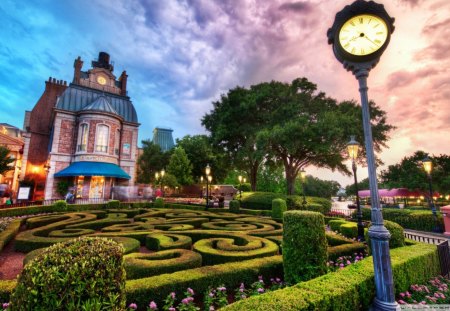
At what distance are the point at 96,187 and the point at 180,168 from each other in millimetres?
12962

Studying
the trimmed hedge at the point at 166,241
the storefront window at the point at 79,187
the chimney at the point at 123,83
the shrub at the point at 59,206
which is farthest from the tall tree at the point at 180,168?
the trimmed hedge at the point at 166,241

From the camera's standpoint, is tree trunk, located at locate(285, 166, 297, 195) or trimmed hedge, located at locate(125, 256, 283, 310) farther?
tree trunk, located at locate(285, 166, 297, 195)

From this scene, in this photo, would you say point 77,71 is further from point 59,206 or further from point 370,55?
point 370,55

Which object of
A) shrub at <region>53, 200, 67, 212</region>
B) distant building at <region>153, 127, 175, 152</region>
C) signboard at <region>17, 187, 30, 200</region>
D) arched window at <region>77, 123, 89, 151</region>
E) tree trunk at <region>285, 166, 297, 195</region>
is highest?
distant building at <region>153, 127, 175, 152</region>

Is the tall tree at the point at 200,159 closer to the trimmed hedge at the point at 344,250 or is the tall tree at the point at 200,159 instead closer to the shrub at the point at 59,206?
the shrub at the point at 59,206

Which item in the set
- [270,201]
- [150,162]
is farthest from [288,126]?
[150,162]

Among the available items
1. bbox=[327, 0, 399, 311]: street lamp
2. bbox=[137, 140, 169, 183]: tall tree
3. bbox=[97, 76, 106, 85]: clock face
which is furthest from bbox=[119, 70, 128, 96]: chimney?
bbox=[327, 0, 399, 311]: street lamp

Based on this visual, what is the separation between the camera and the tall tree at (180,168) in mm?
34312

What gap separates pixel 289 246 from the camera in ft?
16.3

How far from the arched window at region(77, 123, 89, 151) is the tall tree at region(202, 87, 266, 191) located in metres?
13.5

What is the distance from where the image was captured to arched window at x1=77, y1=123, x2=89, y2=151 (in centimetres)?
2370

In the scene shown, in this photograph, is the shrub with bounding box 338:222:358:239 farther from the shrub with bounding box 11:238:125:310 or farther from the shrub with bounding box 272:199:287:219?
the shrub with bounding box 11:238:125:310

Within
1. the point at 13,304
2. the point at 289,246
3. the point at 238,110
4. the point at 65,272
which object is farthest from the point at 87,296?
the point at 238,110

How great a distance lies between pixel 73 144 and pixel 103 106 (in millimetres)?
5194
